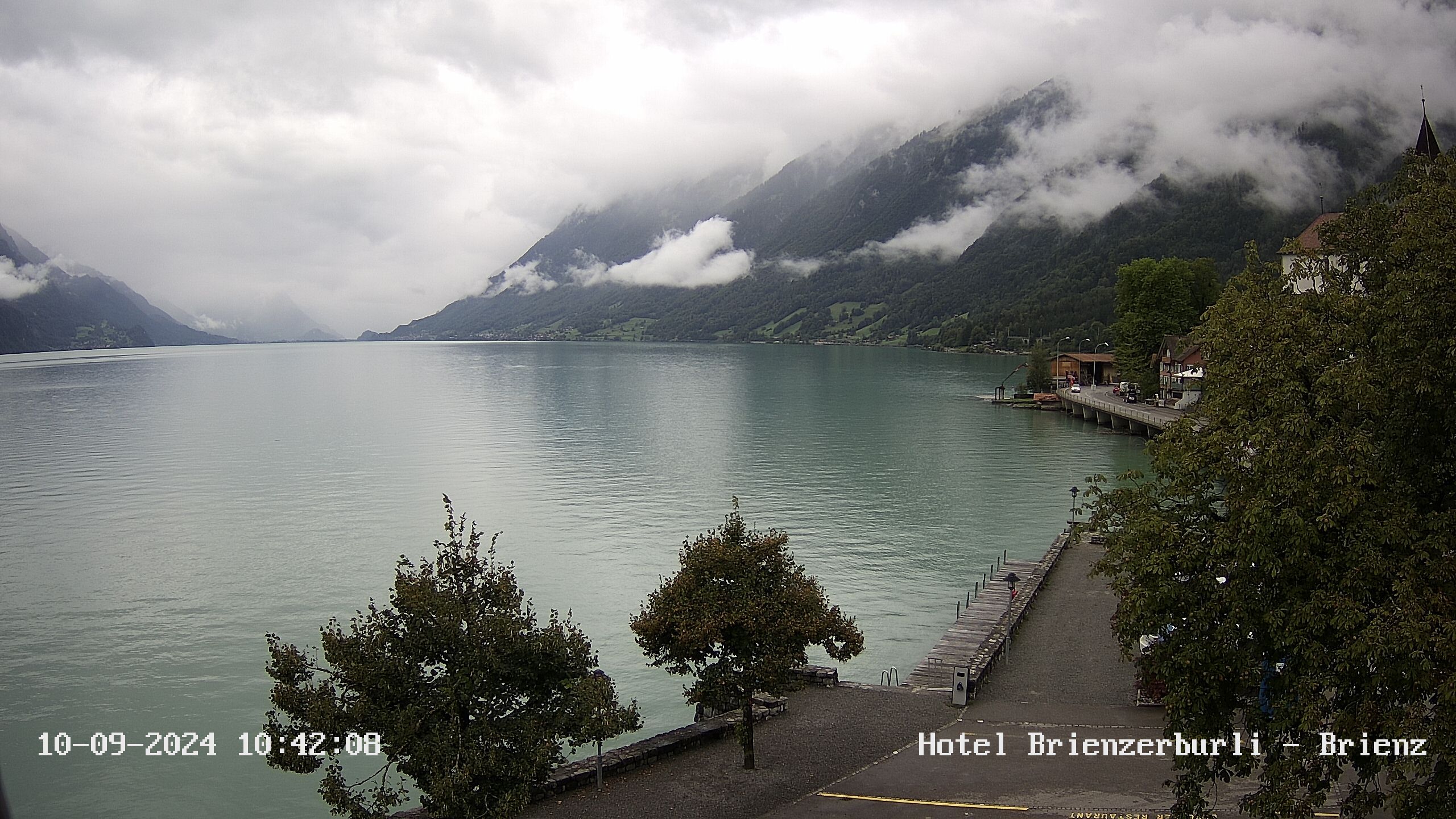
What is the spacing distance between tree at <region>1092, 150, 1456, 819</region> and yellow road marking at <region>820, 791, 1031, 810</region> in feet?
13.9

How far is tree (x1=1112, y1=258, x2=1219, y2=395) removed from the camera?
112 metres

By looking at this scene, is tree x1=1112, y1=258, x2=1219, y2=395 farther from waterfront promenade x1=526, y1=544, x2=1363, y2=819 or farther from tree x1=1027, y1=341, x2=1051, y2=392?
waterfront promenade x1=526, y1=544, x2=1363, y2=819

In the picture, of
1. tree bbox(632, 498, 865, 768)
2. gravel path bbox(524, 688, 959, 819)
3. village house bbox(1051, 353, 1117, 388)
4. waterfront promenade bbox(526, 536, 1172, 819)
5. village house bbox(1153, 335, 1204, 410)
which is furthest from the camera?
village house bbox(1051, 353, 1117, 388)

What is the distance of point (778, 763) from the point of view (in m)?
22.0

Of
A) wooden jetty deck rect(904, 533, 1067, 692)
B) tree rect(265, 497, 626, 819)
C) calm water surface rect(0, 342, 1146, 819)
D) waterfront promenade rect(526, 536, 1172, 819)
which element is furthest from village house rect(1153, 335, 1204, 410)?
tree rect(265, 497, 626, 819)

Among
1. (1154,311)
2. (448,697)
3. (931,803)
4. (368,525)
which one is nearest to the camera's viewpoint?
(448,697)

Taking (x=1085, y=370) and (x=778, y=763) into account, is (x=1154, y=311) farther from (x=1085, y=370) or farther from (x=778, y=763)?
(x=778, y=763)

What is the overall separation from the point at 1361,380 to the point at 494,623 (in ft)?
46.0

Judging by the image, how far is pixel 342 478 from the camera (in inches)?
2781

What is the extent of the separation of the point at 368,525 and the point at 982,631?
117 feet

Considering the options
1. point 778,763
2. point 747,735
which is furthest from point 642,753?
point 778,763

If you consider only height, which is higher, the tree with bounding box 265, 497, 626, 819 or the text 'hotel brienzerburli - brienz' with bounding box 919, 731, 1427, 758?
the tree with bounding box 265, 497, 626, 819

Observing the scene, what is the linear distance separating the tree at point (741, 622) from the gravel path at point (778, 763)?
0.92m

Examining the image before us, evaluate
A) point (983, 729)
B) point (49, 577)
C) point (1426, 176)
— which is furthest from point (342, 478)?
point (1426, 176)
